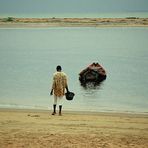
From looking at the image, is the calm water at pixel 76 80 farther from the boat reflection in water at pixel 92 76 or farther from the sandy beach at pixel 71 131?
the sandy beach at pixel 71 131

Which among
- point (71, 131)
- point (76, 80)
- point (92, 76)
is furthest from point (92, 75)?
point (71, 131)

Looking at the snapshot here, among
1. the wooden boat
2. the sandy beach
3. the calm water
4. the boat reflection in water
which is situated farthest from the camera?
the wooden boat

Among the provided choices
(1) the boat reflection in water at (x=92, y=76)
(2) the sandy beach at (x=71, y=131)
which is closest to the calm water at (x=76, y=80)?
(1) the boat reflection in water at (x=92, y=76)

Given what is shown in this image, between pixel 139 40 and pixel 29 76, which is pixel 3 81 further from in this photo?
pixel 139 40

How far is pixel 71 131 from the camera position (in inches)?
547

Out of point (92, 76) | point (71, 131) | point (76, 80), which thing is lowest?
point (71, 131)

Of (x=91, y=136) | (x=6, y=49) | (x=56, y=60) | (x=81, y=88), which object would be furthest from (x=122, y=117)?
(x=6, y=49)

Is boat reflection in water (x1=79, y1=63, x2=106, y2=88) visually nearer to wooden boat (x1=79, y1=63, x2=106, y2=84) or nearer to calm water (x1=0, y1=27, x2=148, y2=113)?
Result: wooden boat (x1=79, y1=63, x2=106, y2=84)

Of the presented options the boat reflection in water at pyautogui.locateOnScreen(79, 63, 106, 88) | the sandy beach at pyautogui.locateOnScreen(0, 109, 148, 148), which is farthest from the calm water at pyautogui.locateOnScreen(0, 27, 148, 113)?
the sandy beach at pyautogui.locateOnScreen(0, 109, 148, 148)

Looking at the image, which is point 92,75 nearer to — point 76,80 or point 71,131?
point 76,80

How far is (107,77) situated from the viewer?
33.0m

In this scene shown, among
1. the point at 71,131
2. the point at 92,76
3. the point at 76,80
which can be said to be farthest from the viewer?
the point at 76,80

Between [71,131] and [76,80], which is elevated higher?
[76,80]

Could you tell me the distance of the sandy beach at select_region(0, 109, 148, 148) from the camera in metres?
12.5
